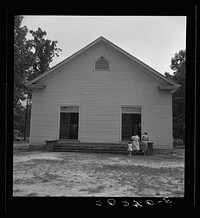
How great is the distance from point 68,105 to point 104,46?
10.2 feet

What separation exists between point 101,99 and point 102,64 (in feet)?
5.23

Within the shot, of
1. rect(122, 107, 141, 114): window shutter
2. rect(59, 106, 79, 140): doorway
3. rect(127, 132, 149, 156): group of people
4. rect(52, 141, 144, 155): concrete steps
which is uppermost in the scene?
rect(122, 107, 141, 114): window shutter

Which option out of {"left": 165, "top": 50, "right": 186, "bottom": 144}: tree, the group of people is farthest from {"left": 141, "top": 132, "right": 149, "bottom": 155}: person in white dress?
{"left": 165, "top": 50, "right": 186, "bottom": 144}: tree

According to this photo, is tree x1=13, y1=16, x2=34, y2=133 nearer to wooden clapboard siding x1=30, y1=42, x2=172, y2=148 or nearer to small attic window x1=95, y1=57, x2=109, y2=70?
wooden clapboard siding x1=30, y1=42, x2=172, y2=148

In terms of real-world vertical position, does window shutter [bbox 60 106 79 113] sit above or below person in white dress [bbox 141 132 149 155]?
above

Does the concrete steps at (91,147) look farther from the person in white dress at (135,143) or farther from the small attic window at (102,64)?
the small attic window at (102,64)

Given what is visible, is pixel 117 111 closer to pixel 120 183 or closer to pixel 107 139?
pixel 107 139

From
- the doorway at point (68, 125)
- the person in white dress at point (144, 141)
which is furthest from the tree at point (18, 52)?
the doorway at point (68, 125)

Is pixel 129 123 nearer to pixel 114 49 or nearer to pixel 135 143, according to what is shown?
pixel 135 143

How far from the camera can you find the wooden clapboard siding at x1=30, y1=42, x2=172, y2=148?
10.1m

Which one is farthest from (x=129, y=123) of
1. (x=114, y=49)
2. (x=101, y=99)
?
(x=114, y=49)

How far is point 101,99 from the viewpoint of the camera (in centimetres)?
1036

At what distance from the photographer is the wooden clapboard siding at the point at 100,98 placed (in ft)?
33.1
